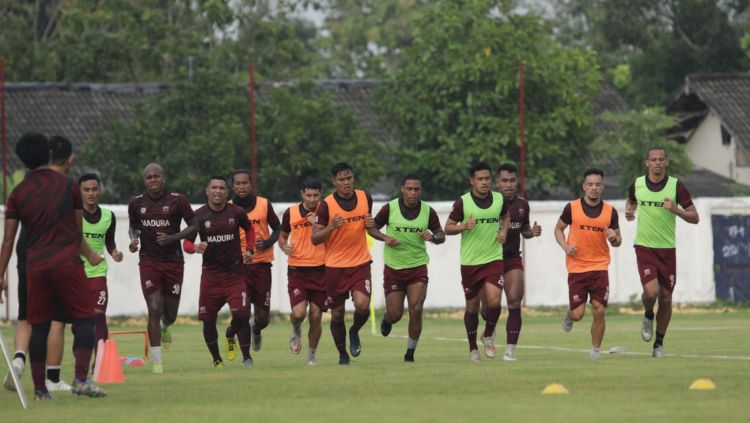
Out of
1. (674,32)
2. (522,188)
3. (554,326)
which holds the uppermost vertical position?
(674,32)

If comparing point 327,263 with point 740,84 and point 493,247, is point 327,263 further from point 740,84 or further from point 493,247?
point 740,84

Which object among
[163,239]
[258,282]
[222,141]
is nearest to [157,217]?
[163,239]

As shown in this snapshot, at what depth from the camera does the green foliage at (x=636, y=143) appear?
4025 cm

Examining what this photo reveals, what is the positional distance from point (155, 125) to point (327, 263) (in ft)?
64.5

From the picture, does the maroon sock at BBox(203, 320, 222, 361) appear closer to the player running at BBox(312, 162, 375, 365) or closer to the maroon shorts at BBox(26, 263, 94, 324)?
the player running at BBox(312, 162, 375, 365)

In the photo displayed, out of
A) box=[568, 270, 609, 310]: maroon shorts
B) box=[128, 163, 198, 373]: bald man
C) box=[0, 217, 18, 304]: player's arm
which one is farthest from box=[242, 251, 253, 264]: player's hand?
box=[0, 217, 18, 304]: player's arm

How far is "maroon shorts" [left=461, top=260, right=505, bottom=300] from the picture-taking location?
1873 cm

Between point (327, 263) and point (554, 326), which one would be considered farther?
point (554, 326)

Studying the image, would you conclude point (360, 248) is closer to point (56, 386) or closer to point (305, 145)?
point (56, 386)

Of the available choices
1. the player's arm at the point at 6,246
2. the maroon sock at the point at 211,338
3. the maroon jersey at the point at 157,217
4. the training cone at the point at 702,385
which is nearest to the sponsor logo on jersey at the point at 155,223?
the maroon jersey at the point at 157,217

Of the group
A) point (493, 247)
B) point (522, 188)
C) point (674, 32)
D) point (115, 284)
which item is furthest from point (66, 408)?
point (674, 32)

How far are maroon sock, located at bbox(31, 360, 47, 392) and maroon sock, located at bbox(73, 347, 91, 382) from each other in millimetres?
275

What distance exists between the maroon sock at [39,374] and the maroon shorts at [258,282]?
238 inches

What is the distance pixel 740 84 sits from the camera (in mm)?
51656
